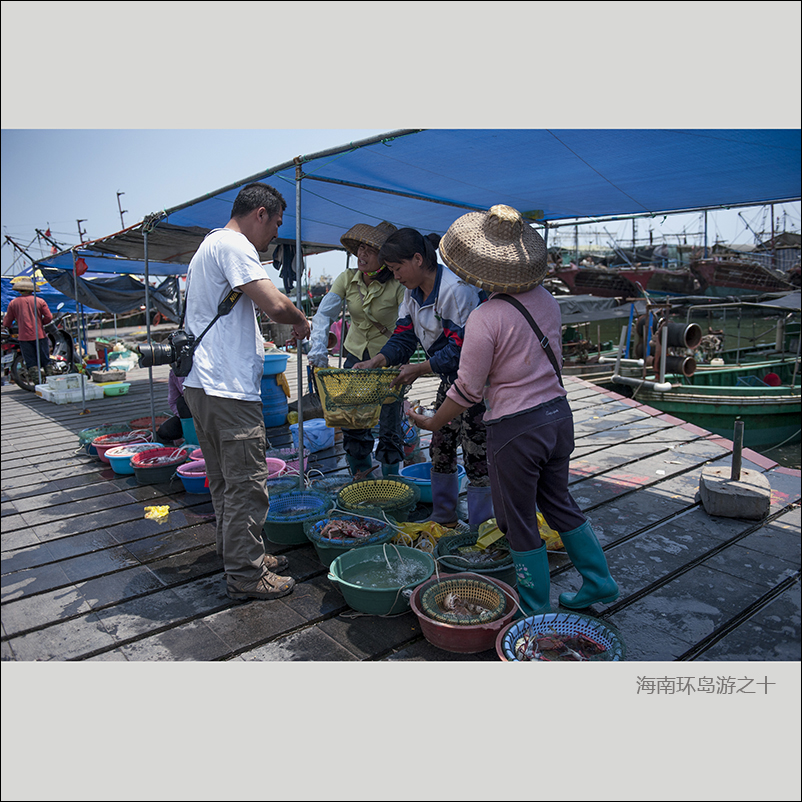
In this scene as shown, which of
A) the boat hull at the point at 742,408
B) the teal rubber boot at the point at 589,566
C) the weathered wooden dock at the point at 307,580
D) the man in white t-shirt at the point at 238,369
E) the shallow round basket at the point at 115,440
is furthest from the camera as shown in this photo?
the boat hull at the point at 742,408

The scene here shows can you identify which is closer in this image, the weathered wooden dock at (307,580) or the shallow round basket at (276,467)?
the weathered wooden dock at (307,580)

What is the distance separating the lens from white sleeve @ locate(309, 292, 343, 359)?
4176mm

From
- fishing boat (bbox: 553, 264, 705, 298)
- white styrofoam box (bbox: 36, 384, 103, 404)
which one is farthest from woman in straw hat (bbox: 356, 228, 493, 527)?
fishing boat (bbox: 553, 264, 705, 298)

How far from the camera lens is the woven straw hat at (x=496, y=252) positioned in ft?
7.72

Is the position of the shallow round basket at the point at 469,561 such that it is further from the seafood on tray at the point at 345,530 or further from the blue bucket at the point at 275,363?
the blue bucket at the point at 275,363

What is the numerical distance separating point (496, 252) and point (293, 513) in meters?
2.27

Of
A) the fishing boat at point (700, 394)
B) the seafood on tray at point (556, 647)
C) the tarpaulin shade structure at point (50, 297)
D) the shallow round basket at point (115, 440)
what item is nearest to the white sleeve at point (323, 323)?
the shallow round basket at point (115, 440)

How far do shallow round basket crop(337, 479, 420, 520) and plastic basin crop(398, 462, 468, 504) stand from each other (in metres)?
0.17

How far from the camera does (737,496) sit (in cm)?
363

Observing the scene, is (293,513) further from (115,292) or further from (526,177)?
(115,292)

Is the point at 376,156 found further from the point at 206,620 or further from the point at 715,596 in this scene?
the point at 715,596

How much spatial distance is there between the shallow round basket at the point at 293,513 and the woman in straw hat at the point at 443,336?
32.4 inches

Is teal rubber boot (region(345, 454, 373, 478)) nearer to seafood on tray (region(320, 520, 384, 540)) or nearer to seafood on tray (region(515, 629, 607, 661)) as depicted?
seafood on tray (region(320, 520, 384, 540))

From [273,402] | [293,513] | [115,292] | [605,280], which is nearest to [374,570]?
[293,513]
